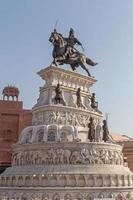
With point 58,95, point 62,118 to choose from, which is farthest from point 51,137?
point 58,95

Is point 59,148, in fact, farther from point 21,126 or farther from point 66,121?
point 21,126

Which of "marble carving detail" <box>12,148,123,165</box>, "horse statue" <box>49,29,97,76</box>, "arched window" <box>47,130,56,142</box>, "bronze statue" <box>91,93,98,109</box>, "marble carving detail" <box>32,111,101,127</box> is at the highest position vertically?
"horse statue" <box>49,29,97,76</box>

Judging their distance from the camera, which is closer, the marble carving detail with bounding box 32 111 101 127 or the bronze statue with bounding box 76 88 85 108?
the marble carving detail with bounding box 32 111 101 127

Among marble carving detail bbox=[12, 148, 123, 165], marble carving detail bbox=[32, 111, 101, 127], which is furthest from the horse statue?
marble carving detail bbox=[12, 148, 123, 165]

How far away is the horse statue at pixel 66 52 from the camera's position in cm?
2852

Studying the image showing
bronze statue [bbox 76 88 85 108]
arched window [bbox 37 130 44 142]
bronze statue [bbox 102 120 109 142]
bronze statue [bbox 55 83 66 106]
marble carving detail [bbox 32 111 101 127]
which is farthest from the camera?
bronze statue [bbox 76 88 85 108]

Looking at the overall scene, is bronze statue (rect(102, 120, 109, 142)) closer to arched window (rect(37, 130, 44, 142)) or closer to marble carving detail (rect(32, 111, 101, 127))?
marble carving detail (rect(32, 111, 101, 127))

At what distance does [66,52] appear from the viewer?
1133 inches

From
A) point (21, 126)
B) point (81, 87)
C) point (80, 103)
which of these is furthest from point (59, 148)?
point (21, 126)

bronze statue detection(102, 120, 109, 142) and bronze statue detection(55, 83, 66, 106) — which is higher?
bronze statue detection(55, 83, 66, 106)

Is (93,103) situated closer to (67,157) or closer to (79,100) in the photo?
(79,100)

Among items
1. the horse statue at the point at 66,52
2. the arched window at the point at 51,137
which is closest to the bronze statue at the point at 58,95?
the horse statue at the point at 66,52

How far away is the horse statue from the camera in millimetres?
28516

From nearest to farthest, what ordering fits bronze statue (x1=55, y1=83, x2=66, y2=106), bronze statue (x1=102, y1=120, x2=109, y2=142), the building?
bronze statue (x1=102, y1=120, x2=109, y2=142) → bronze statue (x1=55, y1=83, x2=66, y2=106) → the building
